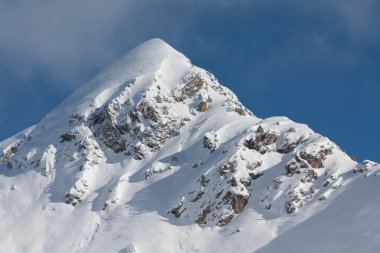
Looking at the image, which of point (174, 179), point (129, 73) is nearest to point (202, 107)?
point (129, 73)

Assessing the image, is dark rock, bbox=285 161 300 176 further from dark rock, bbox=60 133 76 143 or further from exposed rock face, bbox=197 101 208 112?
dark rock, bbox=60 133 76 143

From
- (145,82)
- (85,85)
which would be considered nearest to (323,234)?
(145,82)

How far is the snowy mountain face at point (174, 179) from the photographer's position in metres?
70.4

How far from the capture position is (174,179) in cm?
8156

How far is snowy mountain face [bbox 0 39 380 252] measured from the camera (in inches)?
2773

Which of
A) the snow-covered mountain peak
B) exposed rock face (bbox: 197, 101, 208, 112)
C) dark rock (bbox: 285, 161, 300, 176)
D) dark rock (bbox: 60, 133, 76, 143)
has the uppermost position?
the snow-covered mountain peak

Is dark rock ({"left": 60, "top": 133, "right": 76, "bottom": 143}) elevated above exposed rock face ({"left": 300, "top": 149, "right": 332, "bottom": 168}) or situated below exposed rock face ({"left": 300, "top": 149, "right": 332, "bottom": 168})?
above

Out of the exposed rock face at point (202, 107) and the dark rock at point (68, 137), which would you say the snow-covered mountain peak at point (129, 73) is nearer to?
the dark rock at point (68, 137)

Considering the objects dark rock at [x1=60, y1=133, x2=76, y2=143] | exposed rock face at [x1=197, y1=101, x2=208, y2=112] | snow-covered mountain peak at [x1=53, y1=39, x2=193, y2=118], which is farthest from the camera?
snow-covered mountain peak at [x1=53, y1=39, x2=193, y2=118]

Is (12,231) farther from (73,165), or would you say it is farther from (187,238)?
(187,238)

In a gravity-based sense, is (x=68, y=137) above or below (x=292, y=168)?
above

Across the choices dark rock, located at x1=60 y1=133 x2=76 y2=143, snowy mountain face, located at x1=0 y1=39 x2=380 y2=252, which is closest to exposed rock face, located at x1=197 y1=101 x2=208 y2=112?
snowy mountain face, located at x1=0 y1=39 x2=380 y2=252

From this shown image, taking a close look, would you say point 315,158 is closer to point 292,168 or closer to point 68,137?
point 292,168

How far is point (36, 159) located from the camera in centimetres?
8781
